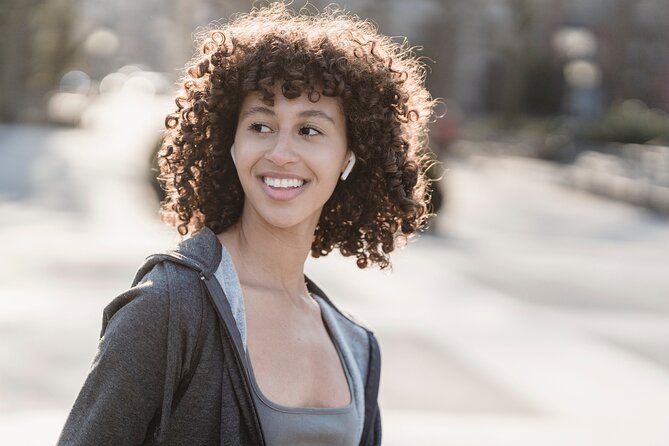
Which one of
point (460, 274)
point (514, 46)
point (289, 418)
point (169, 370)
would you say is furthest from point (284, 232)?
point (514, 46)

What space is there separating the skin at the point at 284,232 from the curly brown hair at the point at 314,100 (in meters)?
0.06

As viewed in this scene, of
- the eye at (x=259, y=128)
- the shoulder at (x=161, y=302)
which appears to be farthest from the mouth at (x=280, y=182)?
the shoulder at (x=161, y=302)

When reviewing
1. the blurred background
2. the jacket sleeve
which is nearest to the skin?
the jacket sleeve

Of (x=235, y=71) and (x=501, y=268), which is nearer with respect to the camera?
(x=235, y=71)

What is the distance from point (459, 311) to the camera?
376 inches

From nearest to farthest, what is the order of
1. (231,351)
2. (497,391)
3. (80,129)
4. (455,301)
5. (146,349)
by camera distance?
(146,349) → (231,351) → (497,391) → (455,301) → (80,129)

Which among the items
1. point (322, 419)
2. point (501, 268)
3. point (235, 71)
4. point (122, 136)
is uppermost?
point (122, 136)

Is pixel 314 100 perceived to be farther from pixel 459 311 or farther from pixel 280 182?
pixel 459 311

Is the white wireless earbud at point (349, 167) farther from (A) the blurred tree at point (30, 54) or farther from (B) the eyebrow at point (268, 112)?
(A) the blurred tree at point (30, 54)

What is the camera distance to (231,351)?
238 centimetres

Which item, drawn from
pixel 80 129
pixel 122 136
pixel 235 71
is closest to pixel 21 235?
pixel 235 71

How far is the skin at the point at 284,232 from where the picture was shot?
2627mm

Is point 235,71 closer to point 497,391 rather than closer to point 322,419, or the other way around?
point 322,419

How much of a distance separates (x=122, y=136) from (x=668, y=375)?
24.4 m
